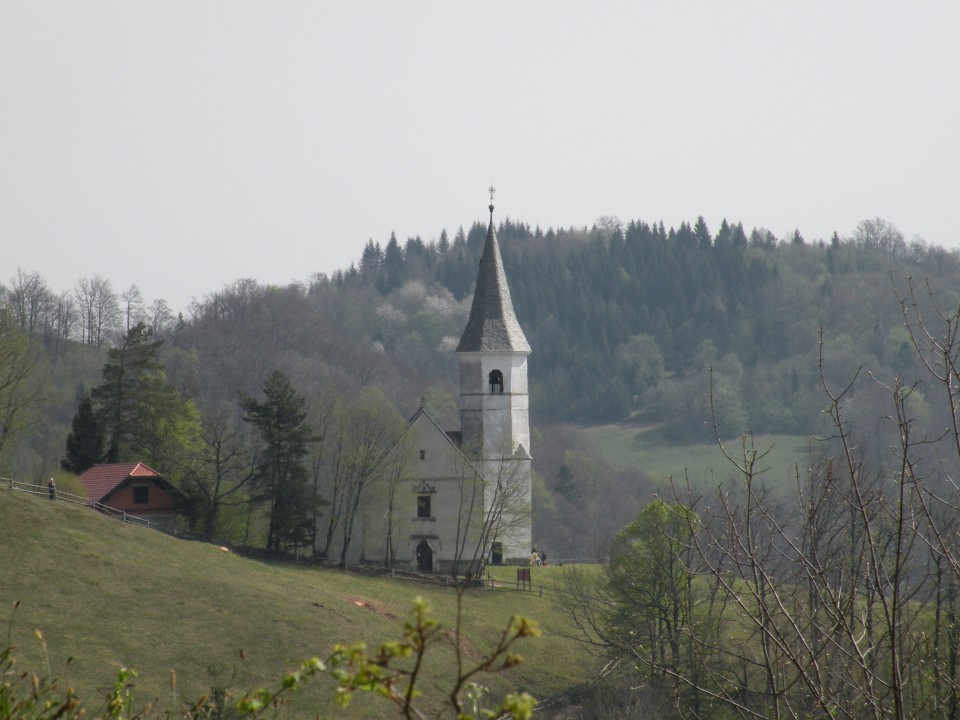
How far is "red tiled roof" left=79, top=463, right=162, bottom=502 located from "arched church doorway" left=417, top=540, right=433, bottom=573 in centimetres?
1123

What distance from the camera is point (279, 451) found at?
47.0m

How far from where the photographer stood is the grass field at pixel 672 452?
340 ft

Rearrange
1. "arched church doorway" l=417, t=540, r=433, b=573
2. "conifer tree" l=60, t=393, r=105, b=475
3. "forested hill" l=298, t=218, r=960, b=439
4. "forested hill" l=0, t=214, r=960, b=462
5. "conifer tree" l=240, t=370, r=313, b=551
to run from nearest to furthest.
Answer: "conifer tree" l=240, t=370, r=313, b=551 → "conifer tree" l=60, t=393, r=105, b=475 → "arched church doorway" l=417, t=540, r=433, b=573 → "forested hill" l=0, t=214, r=960, b=462 → "forested hill" l=298, t=218, r=960, b=439

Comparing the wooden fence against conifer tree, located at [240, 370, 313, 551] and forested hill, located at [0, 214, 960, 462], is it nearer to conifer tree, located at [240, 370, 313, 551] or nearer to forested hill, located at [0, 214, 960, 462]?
conifer tree, located at [240, 370, 313, 551]

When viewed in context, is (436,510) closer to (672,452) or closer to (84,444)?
(84,444)

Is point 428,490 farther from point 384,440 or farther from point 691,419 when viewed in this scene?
point 691,419

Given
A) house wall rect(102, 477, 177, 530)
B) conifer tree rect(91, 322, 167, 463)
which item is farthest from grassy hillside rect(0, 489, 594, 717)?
conifer tree rect(91, 322, 167, 463)

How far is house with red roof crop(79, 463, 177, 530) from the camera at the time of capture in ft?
149

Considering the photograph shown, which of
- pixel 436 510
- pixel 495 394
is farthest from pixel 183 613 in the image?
pixel 495 394

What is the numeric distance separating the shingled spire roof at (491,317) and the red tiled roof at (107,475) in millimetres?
15076

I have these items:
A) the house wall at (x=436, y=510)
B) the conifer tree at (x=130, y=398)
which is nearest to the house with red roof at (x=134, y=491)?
the conifer tree at (x=130, y=398)

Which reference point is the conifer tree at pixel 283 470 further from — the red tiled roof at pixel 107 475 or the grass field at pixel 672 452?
the grass field at pixel 672 452

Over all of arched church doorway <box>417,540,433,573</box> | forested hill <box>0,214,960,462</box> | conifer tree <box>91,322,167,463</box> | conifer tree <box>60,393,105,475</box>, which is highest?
forested hill <box>0,214,960,462</box>

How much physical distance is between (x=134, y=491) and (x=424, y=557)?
1225cm
